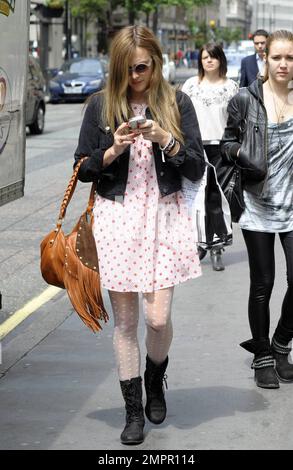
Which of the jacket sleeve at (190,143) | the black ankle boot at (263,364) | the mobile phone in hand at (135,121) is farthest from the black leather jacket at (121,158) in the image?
the black ankle boot at (263,364)

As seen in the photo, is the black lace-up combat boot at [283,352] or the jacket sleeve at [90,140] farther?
the black lace-up combat boot at [283,352]

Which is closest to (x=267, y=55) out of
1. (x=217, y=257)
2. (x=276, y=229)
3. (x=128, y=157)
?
(x=276, y=229)

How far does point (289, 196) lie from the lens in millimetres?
5848

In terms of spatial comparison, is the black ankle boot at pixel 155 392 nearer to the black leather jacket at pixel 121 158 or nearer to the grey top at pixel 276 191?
the black leather jacket at pixel 121 158

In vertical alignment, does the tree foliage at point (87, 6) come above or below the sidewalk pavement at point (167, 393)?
below

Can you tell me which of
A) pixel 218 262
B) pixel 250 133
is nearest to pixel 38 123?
pixel 218 262

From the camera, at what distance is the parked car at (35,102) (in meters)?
23.3

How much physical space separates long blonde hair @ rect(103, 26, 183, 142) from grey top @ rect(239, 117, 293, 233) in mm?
994

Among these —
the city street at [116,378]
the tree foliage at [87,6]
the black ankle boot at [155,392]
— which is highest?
the black ankle boot at [155,392]

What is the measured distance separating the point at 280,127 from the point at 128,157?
114cm

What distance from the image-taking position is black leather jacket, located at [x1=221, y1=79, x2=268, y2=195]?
5766 millimetres

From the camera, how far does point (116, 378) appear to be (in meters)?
6.05

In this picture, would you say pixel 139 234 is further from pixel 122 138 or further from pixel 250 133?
pixel 250 133

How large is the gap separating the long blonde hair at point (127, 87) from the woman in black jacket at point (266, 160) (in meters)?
0.95
